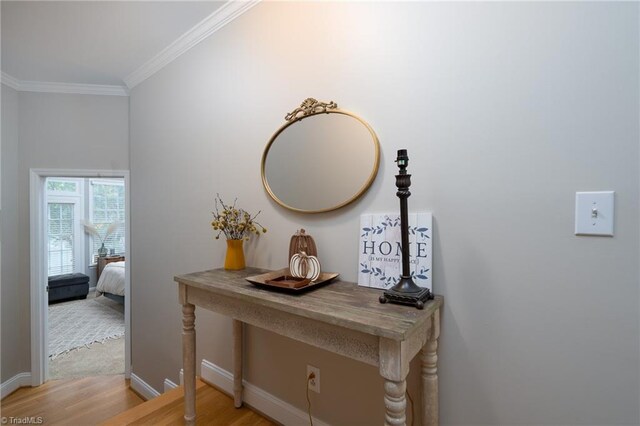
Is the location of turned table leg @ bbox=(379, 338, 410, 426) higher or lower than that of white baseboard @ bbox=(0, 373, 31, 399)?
higher

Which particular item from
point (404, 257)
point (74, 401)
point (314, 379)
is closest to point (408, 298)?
point (404, 257)

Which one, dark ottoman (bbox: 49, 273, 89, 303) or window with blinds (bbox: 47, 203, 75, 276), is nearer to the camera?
dark ottoman (bbox: 49, 273, 89, 303)

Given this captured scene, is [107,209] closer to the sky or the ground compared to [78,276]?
closer to the sky

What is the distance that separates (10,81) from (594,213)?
163 inches

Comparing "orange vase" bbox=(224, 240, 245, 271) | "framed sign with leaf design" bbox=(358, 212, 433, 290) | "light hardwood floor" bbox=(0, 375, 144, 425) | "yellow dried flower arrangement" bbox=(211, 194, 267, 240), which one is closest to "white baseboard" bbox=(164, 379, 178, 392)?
"light hardwood floor" bbox=(0, 375, 144, 425)

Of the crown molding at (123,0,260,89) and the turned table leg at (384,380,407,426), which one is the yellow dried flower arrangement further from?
the crown molding at (123,0,260,89)

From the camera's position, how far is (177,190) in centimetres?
215

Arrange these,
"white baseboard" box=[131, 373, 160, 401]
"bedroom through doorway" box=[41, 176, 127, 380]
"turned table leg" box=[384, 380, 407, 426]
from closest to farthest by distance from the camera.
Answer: "turned table leg" box=[384, 380, 407, 426]
"white baseboard" box=[131, 373, 160, 401]
"bedroom through doorway" box=[41, 176, 127, 380]

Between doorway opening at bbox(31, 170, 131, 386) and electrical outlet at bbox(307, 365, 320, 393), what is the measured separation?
2105 millimetres

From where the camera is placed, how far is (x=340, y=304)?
0.98 m

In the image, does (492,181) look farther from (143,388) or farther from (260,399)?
(143,388)

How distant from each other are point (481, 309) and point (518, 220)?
33 centimetres

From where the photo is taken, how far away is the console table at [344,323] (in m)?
0.79

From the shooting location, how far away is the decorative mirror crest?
1.37 metres
